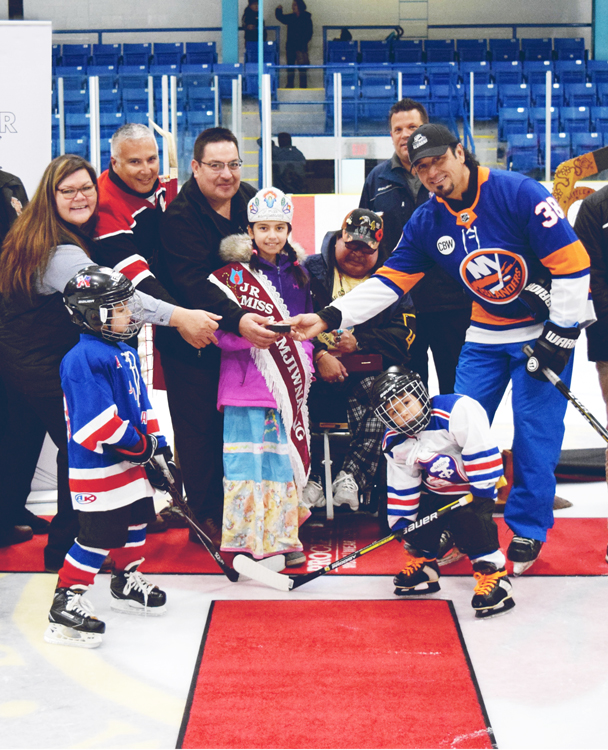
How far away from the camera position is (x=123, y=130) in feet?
9.44

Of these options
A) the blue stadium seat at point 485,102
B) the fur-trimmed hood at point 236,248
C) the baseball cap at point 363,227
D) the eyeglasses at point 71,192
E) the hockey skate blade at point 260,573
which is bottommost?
the hockey skate blade at point 260,573

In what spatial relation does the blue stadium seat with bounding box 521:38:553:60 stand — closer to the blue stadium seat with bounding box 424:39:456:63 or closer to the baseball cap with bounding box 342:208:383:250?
the blue stadium seat with bounding box 424:39:456:63

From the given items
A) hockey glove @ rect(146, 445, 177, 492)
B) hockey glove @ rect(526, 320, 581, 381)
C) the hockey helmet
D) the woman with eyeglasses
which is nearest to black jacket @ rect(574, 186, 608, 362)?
hockey glove @ rect(526, 320, 581, 381)

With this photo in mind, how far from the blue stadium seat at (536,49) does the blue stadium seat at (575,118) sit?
214 centimetres

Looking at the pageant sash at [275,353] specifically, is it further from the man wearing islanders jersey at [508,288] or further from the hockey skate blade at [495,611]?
the hockey skate blade at [495,611]

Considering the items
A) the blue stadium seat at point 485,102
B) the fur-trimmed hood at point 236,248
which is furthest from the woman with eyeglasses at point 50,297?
the blue stadium seat at point 485,102

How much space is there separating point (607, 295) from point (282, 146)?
538 centimetres

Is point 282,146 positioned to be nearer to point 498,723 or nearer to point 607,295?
point 607,295

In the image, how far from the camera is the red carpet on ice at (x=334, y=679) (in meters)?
1.78

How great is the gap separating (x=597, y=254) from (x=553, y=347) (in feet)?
2.11

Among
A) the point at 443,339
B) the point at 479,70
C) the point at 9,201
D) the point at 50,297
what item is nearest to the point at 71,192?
the point at 50,297

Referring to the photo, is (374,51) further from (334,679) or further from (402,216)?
(334,679)

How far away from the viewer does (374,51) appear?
11.7 m

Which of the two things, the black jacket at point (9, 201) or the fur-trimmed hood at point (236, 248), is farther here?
the black jacket at point (9, 201)
